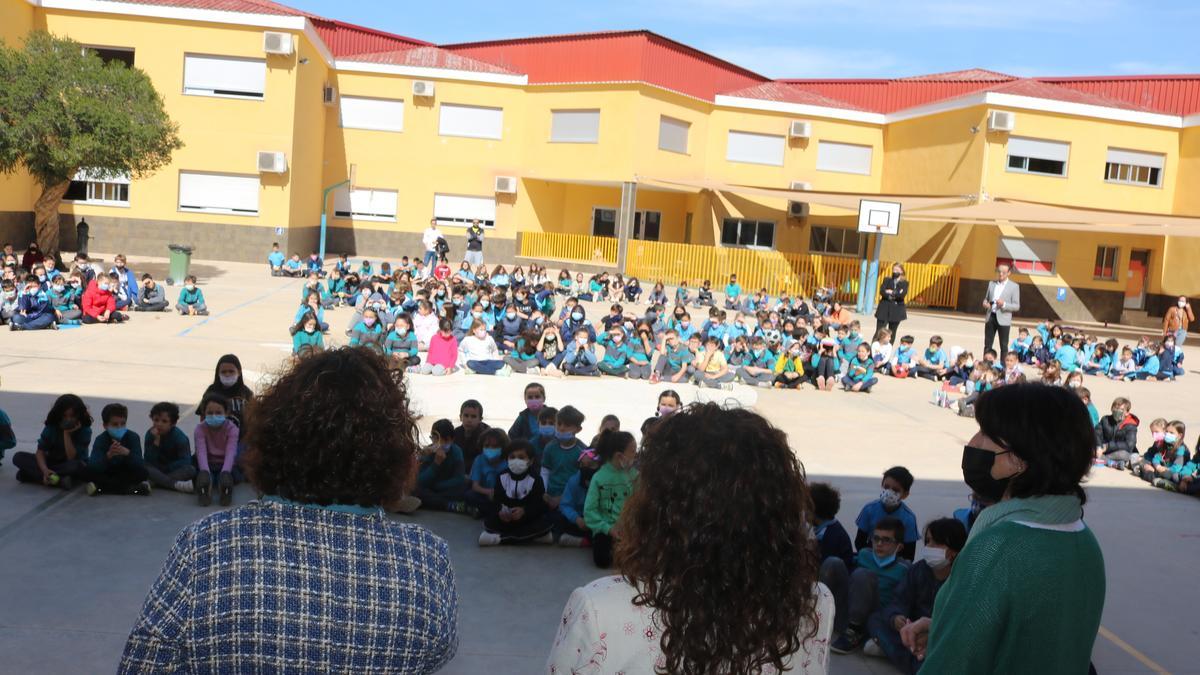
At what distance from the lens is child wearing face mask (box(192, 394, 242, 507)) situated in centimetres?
727

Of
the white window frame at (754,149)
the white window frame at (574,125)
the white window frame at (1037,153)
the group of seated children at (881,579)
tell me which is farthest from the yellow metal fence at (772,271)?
the group of seated children at (881,579)

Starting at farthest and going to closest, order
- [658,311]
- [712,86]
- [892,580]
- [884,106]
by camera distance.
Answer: [884,106] < [712,86] < [658,311] < [892,580]

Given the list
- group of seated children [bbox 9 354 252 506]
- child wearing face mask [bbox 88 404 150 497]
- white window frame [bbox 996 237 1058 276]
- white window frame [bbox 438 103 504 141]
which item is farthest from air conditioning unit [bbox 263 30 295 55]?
child wearing face mask [bbox 88 404 150 497]

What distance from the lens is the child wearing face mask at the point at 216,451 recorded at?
7266 millimetres

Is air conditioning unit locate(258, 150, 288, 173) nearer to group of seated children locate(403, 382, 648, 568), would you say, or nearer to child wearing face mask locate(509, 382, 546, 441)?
child wearing face mask locate(509, 382, 546, 441)

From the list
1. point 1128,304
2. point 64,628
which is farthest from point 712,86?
point 64,628

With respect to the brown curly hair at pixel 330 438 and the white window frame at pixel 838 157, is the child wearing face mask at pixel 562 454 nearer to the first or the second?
the brown curly hair at pixel 330 438

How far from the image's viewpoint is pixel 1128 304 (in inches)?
1166

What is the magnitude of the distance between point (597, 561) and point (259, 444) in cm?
455

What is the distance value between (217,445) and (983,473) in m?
6.15

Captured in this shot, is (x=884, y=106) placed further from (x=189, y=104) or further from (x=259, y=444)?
(x=259, y=444)

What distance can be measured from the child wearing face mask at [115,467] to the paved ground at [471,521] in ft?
0.34

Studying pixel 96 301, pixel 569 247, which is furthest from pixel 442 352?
pixel 569 247

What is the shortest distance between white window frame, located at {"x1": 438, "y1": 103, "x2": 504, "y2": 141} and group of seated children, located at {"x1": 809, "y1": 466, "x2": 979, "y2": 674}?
2799 cm
